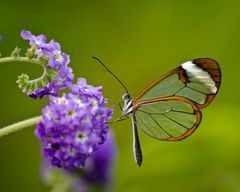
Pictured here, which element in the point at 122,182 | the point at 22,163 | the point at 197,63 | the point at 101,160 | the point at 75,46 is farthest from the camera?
the point at 75,46

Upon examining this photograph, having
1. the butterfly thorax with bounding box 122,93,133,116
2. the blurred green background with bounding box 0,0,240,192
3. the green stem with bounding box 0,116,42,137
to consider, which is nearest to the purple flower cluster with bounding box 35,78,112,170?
the green stem with bounding box 0,116,42,137

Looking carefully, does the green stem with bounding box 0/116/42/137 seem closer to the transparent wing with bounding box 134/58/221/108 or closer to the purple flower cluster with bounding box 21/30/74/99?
the purple flower cluster with bounding box 21/30/74/99

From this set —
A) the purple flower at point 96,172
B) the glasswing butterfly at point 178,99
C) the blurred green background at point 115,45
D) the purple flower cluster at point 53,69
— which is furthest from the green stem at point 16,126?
the blurred green background at point 115,45

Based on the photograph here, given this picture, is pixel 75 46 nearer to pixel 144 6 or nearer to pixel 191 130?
pixel 144 6

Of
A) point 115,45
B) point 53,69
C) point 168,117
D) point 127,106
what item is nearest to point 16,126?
point 53,69

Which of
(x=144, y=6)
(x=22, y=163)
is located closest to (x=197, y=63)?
(x=22, y=163)

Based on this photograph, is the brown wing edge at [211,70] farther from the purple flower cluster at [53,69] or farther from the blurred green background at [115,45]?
the blurred green background at [115,45]

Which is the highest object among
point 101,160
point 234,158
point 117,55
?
point 117,55
